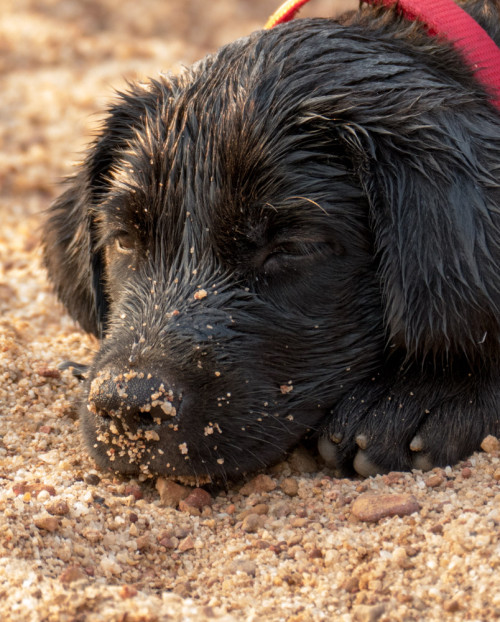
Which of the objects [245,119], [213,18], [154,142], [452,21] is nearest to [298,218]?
[245,119]

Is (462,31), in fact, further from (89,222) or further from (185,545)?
(185,545)

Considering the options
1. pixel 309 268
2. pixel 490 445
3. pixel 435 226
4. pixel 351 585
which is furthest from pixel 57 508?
pixel 435 226

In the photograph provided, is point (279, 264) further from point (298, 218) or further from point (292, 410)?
point (292, 410)

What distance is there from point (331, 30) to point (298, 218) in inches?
34.9

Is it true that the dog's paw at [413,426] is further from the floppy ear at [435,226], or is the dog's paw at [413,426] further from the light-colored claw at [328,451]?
the floppy ear at [435,226]

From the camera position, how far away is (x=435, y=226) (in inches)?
122

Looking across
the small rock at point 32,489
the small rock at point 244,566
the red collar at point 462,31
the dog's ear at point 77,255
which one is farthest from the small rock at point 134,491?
the red collar at point 462,31

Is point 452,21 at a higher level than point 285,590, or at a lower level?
higher

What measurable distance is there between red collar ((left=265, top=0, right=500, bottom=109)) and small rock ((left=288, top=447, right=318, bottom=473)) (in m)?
1.64

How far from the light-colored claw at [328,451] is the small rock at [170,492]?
1.68ft

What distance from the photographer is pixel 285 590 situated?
8.37ft

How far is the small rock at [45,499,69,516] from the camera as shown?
2.80 metres

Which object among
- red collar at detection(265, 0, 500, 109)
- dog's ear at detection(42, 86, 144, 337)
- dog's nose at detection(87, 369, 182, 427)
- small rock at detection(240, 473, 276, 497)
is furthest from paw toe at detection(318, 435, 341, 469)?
red collar at detection(265, 0, 500, 109)

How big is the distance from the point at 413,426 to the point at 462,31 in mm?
1692
